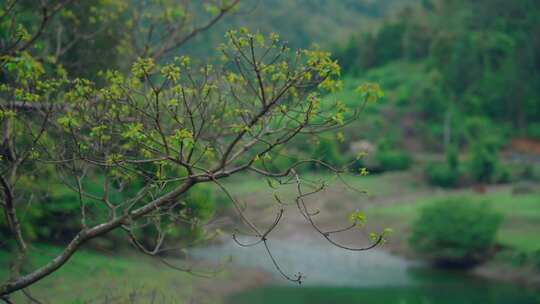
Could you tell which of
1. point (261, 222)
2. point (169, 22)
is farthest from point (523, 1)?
point (169, 22)

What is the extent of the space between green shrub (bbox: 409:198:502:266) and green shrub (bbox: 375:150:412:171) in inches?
669

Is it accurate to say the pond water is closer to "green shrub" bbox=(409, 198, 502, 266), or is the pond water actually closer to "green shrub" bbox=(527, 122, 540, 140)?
"green shrub" bbox=(409, 198, 502, 266)

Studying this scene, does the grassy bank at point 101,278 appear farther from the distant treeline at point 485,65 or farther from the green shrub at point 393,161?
the distant treeline at point 485,65

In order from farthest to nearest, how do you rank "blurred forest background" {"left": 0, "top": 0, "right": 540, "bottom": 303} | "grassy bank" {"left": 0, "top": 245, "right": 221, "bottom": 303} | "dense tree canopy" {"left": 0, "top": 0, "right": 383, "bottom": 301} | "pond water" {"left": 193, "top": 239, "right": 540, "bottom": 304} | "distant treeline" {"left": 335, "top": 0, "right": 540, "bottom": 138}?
"distant treeline" {"left": 335, "top": 0, "right": 540, "bottom": 138} → "pond water" {"left": 193, "top": 239, "right": 540, "bottom": 304} → "blurred forest background" {"left": 0, "top": 0, "right": 540, "bottom": 303} → "grassy bank" {"left": 0, "top": 245, "right": 221, "bottom": 303} → "dense tree canopy" {"left": 0, "top": 0, "right": 383, "bottom": 301}

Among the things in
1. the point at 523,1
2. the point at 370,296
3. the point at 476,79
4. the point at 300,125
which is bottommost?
the point at 300,125

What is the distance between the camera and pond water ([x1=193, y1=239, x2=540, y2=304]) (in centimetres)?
2300

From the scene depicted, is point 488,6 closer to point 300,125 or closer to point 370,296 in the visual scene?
point 370,296

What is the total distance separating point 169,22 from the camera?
1406cm

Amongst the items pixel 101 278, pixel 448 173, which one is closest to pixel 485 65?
pixel 448 173

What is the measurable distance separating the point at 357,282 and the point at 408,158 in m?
23.3

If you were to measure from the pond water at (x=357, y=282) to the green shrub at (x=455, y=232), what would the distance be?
86 cm

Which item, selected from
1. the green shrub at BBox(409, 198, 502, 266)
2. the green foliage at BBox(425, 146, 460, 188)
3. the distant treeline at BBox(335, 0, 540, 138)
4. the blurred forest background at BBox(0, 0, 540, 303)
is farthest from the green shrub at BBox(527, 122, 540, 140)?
the green shrub at BBox(409, 198, 502, 266)

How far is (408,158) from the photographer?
48.0 meters

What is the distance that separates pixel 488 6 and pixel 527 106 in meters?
14.2
